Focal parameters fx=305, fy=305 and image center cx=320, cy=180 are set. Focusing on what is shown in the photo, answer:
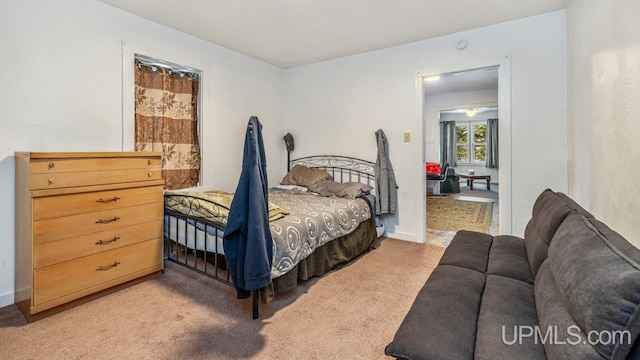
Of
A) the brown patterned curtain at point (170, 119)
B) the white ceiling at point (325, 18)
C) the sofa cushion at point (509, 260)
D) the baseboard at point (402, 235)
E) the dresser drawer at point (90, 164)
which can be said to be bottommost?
the baseboard at point (402, 235)

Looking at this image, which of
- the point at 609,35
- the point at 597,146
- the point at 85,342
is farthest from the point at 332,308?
the point at 609,35

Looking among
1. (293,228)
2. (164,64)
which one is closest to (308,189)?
(293,228)

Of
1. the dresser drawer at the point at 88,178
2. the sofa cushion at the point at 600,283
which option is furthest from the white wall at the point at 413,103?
the dresser drawer at the point at 88,178

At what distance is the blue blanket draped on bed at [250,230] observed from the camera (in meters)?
1.86

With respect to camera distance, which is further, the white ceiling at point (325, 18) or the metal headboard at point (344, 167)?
the metal headboard at point (344, 167)

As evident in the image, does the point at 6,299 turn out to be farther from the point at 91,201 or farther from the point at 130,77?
the point at 130,77

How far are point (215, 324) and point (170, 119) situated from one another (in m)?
2.35

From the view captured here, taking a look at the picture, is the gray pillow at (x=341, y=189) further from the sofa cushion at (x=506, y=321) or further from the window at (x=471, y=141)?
the window at (x=471, y=141)

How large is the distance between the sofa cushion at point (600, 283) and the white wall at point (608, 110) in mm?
511

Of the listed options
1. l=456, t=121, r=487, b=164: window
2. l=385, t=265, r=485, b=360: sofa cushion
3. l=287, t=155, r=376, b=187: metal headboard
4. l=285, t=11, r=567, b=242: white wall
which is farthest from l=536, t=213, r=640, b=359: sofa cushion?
l=456, t=121, r=487, b=164: window

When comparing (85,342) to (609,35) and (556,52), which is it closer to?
(609,35)

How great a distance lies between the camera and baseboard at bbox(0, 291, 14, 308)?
2242mm

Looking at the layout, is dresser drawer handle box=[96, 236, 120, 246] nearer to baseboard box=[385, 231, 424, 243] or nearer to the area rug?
baseboard box=[385, 231, 424, 243]

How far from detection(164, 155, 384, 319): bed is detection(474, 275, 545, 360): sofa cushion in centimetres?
132
